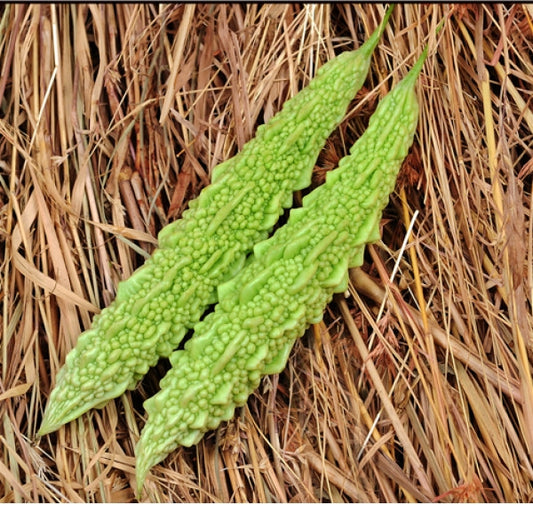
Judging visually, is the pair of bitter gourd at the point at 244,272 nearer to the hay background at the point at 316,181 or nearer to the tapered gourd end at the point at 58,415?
the tapered gourd end at the point at 58,415

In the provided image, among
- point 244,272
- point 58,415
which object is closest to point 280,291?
point 244,272

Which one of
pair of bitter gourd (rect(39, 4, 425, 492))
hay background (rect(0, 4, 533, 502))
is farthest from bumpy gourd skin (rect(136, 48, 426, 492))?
hay background (rect(0, 4, 533, 502))

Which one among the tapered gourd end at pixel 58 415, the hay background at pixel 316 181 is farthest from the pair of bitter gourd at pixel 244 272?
the hay background at pixel 316 181

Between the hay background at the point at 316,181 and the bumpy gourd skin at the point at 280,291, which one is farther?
the hay background at the point at 316,181

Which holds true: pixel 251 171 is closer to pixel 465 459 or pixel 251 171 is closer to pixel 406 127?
pixel 406 127

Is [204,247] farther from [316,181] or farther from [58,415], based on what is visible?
[58,415]

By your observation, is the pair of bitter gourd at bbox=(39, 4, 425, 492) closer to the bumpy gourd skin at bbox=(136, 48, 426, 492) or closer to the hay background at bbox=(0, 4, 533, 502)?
the bumpy gourd skin at bbox=(136, 48, 426, 492)

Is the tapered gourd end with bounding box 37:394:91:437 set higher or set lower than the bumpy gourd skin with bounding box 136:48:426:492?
lower

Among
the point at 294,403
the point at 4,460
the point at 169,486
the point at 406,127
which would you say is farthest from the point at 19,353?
the point at 406,127
